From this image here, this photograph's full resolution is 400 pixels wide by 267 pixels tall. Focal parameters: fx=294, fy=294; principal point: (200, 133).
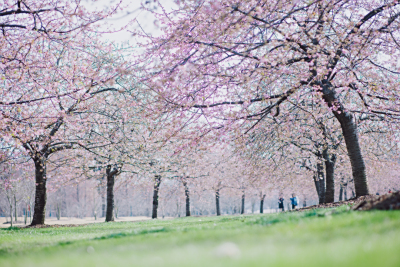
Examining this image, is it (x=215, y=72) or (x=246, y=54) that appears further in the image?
(x=215, y=72)

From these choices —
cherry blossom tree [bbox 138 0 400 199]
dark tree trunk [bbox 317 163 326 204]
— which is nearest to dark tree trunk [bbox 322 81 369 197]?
cherry blossom tree [bbox 138 0 400 199]

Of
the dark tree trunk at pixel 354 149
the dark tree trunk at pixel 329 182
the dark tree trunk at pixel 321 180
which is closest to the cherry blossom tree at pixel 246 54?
the dark tree trunk at pixel 354 149

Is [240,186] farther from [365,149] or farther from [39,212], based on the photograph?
[39,212]

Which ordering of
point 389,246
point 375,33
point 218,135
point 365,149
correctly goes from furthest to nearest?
point 365,149 → point 218,135 → point 375,33 → point 389,246

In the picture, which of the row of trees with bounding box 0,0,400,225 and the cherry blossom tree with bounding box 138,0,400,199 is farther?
the row of trees with bounding box 0,0,400,225

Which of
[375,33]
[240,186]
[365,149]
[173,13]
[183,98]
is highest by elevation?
[173,13]

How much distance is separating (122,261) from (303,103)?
12.4 metres

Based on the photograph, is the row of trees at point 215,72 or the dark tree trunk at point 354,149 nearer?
the row of trees at point 215,72

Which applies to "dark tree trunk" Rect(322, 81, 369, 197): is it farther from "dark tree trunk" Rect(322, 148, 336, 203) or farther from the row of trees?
"dark tree trunk" Rect(322, 148, 336, 203)

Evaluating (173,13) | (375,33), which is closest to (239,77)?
(173,13)

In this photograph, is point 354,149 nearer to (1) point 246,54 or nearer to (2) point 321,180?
(1) point 246,54

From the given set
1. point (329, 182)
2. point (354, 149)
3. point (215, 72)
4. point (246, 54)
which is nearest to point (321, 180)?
point (329, 182)

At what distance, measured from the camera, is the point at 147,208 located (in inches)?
2948

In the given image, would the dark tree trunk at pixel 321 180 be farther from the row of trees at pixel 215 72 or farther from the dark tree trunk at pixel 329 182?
the row of trees at pixel 215 72
